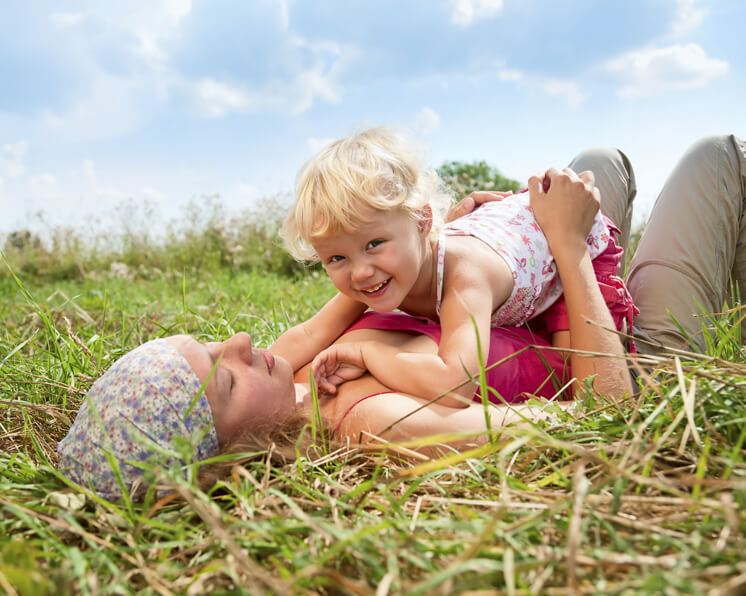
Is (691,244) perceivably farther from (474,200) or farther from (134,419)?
(134,419)

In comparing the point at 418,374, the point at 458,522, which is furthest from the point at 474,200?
the point at 458,522

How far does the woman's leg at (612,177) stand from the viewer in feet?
10.7

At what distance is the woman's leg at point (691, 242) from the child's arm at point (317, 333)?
1.46 m

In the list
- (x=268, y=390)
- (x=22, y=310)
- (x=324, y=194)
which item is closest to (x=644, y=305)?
(x=324, y=194)

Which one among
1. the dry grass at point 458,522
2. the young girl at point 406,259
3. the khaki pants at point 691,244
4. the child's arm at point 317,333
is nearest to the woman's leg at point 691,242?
the khaki pants at point 691,244

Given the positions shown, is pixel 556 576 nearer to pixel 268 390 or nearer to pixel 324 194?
pixel 268 390

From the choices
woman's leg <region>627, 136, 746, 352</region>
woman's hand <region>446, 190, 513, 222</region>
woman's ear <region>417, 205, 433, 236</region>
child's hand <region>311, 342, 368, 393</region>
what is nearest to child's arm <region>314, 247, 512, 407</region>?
child's hand <region>311, 342, 368, 393</region>

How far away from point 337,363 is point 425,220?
2.34ft

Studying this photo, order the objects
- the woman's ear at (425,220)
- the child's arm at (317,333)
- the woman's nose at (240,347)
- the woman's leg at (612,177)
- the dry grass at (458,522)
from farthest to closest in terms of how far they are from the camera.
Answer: the woman's leg at (612,177) < the child's arm at (317,333) < the woman's ear at (425,220) < the woman's nose at (240,347) < the dry grass at (458,522)

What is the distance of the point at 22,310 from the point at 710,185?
5650 mm

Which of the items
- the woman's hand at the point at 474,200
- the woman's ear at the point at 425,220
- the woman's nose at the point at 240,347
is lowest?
the woman's nose at the point at 240,347

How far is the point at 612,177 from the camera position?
3262 millimetres

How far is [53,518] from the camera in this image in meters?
1.44

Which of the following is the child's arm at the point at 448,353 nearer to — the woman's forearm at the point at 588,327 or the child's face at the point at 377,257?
the child's face at the point at 377,257
